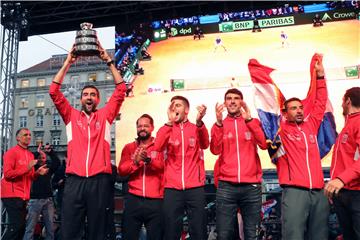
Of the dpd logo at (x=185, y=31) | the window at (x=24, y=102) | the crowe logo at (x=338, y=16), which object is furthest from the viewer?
the window at (x=24, y=102)

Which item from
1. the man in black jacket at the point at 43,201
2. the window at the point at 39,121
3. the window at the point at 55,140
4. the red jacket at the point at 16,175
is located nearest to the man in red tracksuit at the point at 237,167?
the red jacket at the point at 16,175

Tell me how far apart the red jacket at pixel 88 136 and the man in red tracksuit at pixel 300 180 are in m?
1.57

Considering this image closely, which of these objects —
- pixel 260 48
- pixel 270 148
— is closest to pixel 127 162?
pixel 270 148

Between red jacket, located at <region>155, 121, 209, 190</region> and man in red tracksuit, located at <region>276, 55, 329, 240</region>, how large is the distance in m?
0.77

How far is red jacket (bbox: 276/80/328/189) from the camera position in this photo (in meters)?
3.64

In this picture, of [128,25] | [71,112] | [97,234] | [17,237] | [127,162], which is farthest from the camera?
[128,25]

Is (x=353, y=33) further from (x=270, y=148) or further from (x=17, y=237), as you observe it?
(x=17, y=237)

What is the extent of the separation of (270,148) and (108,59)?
5.69 feet

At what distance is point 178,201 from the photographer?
3949mm

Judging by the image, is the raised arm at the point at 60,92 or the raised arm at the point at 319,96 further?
the raised arm at the point at 319,96

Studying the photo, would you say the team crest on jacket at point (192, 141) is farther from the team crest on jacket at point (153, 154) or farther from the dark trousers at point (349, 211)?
the dark trousers at point (349, 211)

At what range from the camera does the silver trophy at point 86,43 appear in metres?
3.82

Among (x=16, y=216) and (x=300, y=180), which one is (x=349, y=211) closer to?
(x=300, y=180)

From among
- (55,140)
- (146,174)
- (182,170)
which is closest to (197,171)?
(182,170)
